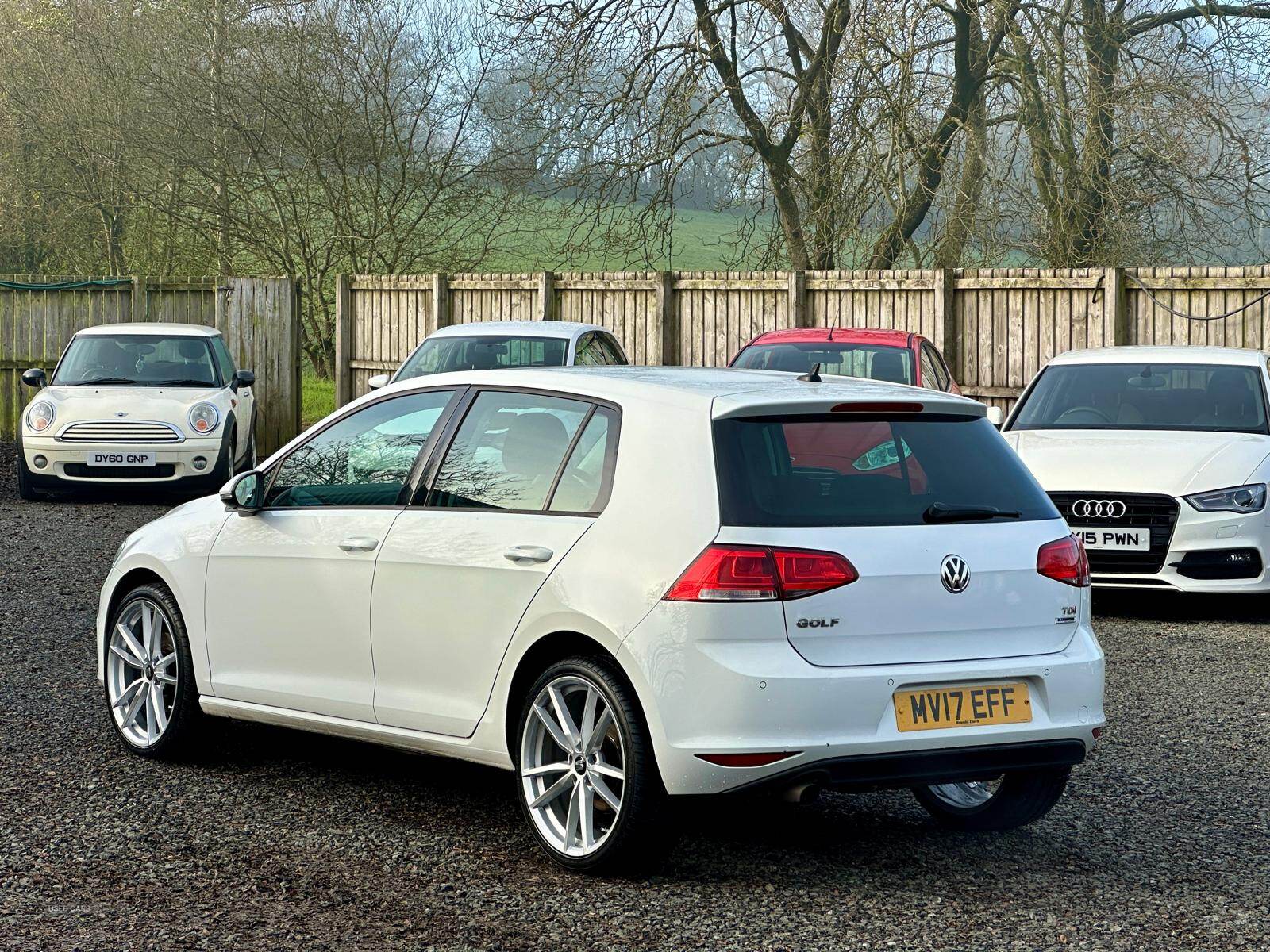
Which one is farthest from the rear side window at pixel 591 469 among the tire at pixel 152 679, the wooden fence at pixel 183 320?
the wooden fence at pixel 183 320

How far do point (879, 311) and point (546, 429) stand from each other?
14685mm

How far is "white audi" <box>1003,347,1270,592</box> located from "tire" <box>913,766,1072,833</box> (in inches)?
197

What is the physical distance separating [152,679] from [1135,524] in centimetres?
634

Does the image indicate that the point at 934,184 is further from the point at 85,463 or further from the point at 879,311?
the point at 85,463

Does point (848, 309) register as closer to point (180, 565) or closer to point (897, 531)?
point (180, 565)

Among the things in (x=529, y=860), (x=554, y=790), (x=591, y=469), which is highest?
(x=591, y=469)

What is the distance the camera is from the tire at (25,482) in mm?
17766

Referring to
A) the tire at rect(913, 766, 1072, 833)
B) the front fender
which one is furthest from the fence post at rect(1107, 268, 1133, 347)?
the front fender

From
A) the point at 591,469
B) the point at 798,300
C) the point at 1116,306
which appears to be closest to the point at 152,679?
the point at 591,469

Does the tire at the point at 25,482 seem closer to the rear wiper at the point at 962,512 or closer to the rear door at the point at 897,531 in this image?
the rear door at the point at 897,531

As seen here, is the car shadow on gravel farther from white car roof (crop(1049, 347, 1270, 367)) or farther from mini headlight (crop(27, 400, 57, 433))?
mini headlight (crop(27, 400, 57, 433))

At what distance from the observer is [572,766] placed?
5.41m

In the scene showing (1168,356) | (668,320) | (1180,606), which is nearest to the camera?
(1180,606)

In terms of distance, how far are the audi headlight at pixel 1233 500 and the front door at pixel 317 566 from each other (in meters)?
6.16
